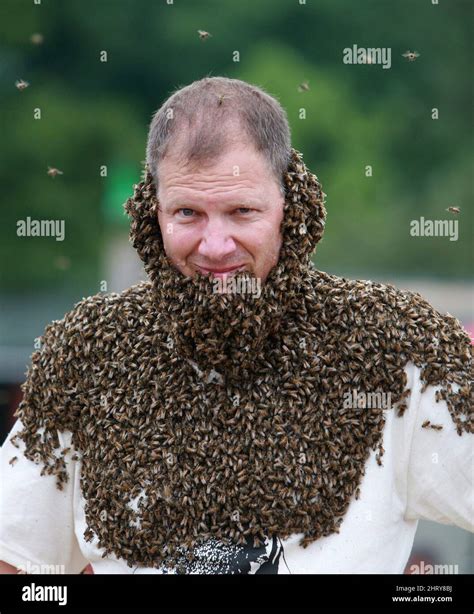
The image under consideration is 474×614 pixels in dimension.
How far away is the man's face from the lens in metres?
3.93

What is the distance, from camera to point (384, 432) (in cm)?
411

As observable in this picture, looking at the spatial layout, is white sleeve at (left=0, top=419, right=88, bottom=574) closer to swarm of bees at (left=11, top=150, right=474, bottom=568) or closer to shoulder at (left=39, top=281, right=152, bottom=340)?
swarm of bees at (left=11, top=150, right=474, bottom=568)

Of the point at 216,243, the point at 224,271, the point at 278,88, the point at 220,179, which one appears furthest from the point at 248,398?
the point at 278,88

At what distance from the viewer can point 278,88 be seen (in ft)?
63.7

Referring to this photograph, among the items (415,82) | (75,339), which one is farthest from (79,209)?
(75,339)

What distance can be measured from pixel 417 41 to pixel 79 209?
27.4ft

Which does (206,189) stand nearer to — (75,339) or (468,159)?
(75,339)

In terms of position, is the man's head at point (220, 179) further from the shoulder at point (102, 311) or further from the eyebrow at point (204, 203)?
the shoulder at point (102, 311)

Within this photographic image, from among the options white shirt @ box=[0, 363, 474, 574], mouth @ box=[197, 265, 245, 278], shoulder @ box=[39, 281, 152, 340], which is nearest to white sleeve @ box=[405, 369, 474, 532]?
white shirt @ box=[0, 363, 474, 574]

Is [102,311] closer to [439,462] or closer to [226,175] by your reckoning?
[226,175]

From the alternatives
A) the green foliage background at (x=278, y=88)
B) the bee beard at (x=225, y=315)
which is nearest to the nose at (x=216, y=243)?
the bee beard at (x=225, y=315)

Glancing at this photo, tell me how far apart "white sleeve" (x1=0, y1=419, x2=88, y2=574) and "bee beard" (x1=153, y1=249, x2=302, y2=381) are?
2.61 ft

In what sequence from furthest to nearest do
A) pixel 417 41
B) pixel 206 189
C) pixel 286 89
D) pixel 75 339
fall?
pixel 417 41
pixel 286 89
pixel 75 339
pixel 206 189

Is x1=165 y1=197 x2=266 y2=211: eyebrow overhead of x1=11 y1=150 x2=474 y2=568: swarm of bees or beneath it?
overhead
